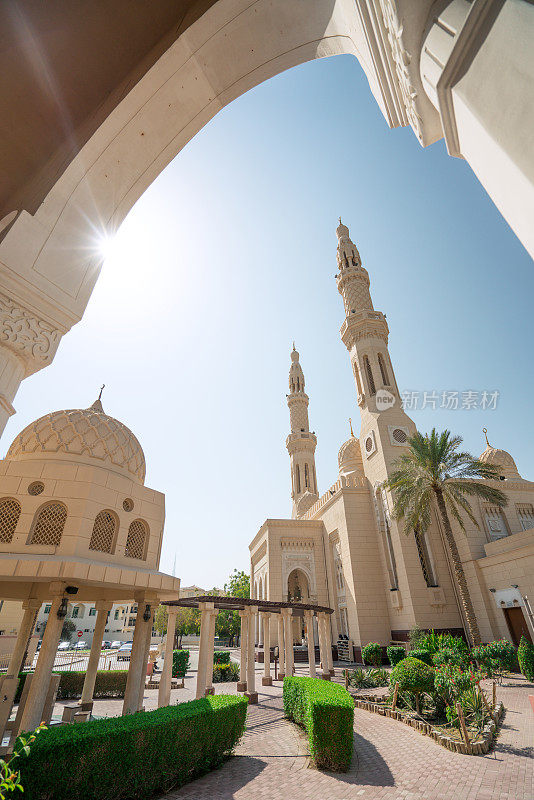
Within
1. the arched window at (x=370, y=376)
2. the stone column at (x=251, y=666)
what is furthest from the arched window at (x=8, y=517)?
the arched window at (x=370, y=376)

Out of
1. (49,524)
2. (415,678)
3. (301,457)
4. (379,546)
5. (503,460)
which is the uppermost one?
(301,457)

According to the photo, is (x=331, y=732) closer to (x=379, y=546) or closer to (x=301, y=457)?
(x=379, y=546)

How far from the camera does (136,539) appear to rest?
31.3 feet

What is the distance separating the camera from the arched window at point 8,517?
25.0 ft

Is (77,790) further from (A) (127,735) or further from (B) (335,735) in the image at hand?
(B) (335,735)

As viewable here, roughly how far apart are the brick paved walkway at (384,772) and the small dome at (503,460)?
18682 mm

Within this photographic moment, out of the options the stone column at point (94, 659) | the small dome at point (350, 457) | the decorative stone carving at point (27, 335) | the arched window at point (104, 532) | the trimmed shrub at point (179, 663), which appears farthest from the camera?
the small dome at point (350, 457)

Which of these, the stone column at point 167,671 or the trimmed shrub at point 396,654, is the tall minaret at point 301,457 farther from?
the stone column at point 167,671

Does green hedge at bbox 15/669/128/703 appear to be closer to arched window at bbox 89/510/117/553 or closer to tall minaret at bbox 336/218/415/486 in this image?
arched window at bbox 89/510/117/553

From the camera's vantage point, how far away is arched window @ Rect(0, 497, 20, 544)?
762 centimetres

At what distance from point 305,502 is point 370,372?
529 inches

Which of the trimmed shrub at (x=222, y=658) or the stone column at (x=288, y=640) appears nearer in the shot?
the stone column at (x=288, y=640)

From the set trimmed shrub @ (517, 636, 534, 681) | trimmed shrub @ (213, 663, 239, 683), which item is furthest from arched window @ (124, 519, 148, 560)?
trimmed shrub @ (517, 636, 534, 681)

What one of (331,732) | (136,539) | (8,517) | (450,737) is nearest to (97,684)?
(136,539)
